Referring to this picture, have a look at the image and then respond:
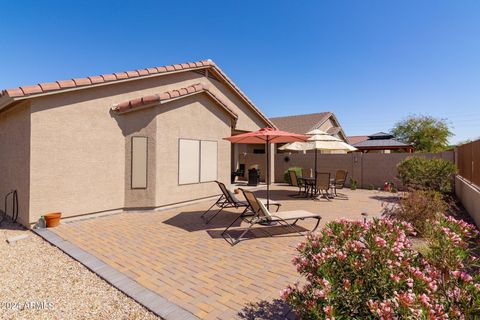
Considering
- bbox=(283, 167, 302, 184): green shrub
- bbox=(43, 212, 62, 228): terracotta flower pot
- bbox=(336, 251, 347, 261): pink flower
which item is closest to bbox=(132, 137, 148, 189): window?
bbox=(43, 212, 62, 228): terracotta flower pot

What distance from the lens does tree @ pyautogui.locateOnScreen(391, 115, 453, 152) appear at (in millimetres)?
44750

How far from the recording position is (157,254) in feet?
17.5

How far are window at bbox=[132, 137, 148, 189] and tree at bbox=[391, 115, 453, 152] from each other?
159 feet

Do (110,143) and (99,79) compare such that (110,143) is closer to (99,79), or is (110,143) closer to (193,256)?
(99,79)

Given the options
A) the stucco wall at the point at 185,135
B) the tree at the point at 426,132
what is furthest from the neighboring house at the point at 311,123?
the tree at the point at 426,132

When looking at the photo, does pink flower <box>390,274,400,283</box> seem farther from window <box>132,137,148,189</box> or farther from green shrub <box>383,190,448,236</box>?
window <box>132,137,148,189</box>

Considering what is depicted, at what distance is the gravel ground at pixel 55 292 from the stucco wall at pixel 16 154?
2522mm

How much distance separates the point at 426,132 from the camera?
4584 cm

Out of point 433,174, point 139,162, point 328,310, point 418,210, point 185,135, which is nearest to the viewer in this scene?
point 328,310

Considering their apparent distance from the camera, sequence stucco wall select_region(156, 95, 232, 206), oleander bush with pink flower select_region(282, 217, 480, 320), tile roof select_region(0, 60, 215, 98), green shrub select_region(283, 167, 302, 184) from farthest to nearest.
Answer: green shrub select_region(283, 167, 302, 184) < stucco wall select_region(156, 95, 232, 206) < tile roof select_region(0, 60, 215, 98) < oleander bush with pink flower select_region(282, 217, 480, 320)

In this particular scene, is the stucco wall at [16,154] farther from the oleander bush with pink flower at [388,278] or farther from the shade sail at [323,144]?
the shade sail at [323,144]

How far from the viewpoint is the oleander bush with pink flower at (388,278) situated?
1.99 meters

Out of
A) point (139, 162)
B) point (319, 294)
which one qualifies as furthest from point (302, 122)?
point (319, 294)

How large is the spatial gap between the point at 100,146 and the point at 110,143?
0.34 metres
